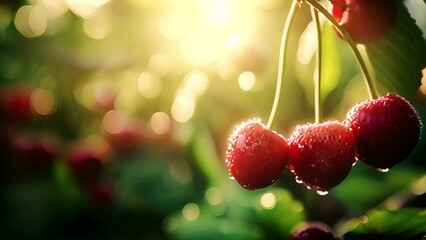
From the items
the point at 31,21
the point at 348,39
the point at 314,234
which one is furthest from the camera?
the point at 31,21

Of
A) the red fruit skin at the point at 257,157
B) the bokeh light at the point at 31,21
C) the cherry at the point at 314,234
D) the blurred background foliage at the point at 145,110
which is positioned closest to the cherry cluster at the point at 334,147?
the red fruit skin at the point at 257,157

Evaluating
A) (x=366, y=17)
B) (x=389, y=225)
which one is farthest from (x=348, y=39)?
(x=389, y=225)

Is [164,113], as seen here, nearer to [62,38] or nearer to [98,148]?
[98,148]

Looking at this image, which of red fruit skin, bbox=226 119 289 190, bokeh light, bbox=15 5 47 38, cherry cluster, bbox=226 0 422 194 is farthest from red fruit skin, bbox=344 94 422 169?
bokeh light, bbox=15 5 47 38

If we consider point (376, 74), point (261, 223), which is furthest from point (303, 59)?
point (376, 74)

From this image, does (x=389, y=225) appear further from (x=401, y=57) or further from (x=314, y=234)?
(x=401, y=57)

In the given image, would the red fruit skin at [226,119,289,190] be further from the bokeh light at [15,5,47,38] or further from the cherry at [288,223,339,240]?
the bokeh light at [15,5,47,38]

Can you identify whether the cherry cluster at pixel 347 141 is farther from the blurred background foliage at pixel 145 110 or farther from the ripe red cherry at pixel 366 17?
the blurred background foliage at pixel 145 110
